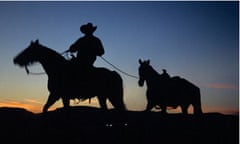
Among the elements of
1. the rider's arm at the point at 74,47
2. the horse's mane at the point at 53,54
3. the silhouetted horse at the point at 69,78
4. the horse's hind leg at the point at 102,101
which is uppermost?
the rider's arm at the point at 74,47

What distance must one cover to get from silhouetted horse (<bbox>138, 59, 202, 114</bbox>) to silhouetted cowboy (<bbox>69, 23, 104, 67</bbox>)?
3951mm

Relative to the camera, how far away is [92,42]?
32.8ft

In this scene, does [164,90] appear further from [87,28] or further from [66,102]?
[66,102]

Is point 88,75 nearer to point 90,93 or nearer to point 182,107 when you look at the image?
point 90,93

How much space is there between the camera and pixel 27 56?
980 centimetres

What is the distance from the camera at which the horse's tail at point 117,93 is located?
33.8ft

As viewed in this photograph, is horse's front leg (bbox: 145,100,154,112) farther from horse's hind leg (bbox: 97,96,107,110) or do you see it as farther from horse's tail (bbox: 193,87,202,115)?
horse's hind leg (bbox: 97,96,107,110)

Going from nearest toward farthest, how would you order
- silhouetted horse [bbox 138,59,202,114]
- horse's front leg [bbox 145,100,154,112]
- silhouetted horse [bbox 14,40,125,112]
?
silhouetted horse [bbox 14,40,125,112] < horse's front leg [bbox 145,100,154,112] < silhouetted horse [bbox 138,59,202,114]

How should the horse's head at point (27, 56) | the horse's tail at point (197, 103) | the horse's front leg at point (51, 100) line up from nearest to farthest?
the horse's front leg at point (51, 100) < the horse's head at point (27, 56) < the horse's tail at point (197, 103)

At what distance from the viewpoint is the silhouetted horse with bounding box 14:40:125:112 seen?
960cm

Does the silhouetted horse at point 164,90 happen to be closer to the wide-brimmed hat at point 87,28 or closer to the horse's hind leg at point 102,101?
the horse's hind leg at point 102,101

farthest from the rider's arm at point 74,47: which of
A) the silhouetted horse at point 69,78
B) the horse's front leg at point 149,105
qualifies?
the horse's front leg at point 149,105

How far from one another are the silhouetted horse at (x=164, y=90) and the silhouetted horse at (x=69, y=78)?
345cm

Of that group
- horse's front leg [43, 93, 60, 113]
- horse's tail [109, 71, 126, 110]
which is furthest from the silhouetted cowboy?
horse's front leg [43, 93, 60, 113]
